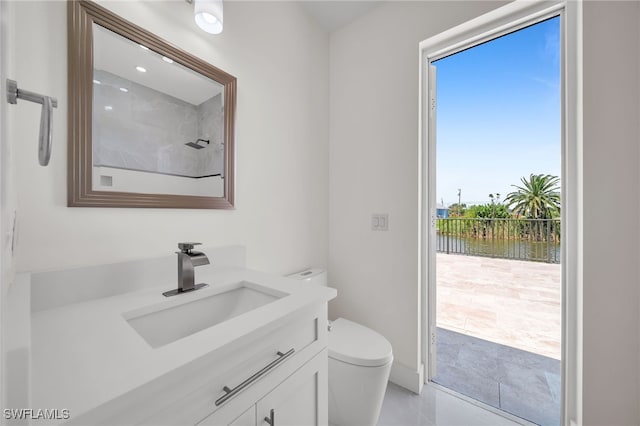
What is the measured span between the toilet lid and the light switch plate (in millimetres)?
640

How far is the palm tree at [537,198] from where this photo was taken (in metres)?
1.27

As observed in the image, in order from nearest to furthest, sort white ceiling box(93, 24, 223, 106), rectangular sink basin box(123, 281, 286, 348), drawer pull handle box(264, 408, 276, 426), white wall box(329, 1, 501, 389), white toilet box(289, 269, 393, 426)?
drawer pull handle box(264, 408, 276, 426) → rectangular sink basin box(123, 281, 286, 348) → white ceiling box(93, 24, 223, 106) → white toilet box(289, 269, 393, 426) → white wall box(329, 1, 501, 389)

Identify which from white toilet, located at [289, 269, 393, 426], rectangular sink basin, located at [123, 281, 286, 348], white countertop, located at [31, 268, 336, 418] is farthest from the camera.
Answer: white toilet, located at [289, 269, 393, 426]

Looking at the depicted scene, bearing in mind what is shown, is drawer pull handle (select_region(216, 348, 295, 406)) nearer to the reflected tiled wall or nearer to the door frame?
the reflected tiled wall

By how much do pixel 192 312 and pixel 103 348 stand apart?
343 millimetres

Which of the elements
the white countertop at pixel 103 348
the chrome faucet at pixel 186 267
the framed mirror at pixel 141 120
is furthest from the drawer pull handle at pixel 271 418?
the framed mirror at pixel 141 120

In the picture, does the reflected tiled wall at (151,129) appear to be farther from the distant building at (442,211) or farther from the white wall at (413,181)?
the distant building at (442,211)

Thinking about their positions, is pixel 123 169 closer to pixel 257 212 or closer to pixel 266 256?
pixel 257 212

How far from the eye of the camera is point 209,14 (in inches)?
39.4

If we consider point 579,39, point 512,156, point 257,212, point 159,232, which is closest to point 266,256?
point 257,212

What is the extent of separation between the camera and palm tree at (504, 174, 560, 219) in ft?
4.16

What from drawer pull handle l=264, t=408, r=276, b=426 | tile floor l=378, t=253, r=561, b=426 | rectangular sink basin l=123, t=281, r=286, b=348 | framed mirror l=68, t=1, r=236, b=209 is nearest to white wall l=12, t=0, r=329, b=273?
framed mirror l=68, t=1, r=236, b=209

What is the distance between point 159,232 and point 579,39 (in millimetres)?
2035

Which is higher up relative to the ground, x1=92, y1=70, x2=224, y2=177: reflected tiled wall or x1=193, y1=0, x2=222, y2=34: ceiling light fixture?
x1=193, y1=0, x2=222, y2=34: ceiling light fixture
